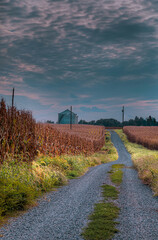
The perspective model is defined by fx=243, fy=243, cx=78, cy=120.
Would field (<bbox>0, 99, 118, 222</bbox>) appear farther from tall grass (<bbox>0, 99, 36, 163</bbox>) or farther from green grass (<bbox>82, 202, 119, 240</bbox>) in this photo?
green grass (<bbox>82, 202, 119, 240</bbox>)

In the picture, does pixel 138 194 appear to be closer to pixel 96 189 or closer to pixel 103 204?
pixel 96 189

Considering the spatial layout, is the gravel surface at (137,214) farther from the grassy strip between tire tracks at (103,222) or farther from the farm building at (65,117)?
the farm building at (65,117)

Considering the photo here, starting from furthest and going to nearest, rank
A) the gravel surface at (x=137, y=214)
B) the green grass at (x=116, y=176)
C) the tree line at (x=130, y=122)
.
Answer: the tree line at (x=130, y=122)
the green grass at (x=116, y=176)
the gravel surface at (x=137, y=214)

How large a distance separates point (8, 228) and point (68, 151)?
14559 millimetres

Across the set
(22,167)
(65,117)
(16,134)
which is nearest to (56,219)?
(22,167)

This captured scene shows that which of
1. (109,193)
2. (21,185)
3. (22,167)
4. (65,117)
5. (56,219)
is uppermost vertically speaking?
(65,117)

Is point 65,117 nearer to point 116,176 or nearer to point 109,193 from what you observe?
point 116,176

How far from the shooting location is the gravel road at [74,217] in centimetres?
472

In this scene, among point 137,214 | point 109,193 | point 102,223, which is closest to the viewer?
point 102,223

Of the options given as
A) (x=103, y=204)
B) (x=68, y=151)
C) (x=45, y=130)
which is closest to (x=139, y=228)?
(x=103, y=204)

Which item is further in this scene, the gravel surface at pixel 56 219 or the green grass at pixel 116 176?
the green grass at pixel 116 176

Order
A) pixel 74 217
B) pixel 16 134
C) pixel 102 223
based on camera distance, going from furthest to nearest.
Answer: pixel 16 134, pixel 74 217, pixel 102 223

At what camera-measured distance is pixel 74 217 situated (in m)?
5.74

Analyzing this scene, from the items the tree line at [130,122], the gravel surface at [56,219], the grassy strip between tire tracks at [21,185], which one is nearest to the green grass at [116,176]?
the grassy strip between tire tracks at [21,185]
